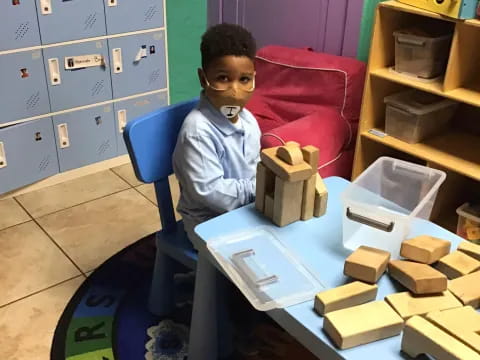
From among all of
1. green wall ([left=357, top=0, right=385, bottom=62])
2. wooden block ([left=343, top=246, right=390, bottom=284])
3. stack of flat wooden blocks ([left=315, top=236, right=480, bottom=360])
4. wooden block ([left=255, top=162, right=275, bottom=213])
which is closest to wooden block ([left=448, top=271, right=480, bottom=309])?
stack of flat wooden blocks ([left=315, top=236, right=480, bottom=360])

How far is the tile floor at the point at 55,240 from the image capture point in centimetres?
184

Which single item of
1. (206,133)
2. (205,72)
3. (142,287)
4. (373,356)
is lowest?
(142,287)

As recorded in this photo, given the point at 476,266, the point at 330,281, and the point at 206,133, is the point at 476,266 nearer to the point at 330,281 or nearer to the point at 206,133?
the point at 330,281

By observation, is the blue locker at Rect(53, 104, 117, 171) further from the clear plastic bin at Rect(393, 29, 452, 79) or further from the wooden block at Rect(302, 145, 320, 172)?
the wooden block at Rect(302, 145, 320, 172)

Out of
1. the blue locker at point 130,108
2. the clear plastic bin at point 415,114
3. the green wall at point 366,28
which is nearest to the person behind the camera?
the clear plastic bin at point 415,114

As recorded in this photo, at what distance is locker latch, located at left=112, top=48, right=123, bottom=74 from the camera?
2.66 meters

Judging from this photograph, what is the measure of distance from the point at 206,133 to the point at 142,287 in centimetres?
76

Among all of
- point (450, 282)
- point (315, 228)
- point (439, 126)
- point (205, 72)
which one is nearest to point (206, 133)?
point (205, 72)

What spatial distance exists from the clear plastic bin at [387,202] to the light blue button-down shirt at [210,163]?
330 millimetres

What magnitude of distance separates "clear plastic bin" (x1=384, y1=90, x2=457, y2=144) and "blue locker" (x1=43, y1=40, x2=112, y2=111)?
133cm

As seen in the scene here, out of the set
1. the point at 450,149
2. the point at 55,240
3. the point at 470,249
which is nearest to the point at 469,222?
the point at 450,149

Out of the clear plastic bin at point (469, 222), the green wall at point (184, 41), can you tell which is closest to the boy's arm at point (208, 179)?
the clear plastic bin at point (469, 222)

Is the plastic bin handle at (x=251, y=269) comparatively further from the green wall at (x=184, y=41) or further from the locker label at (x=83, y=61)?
the green wall at (x=184, y=41)

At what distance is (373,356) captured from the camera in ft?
2.98
